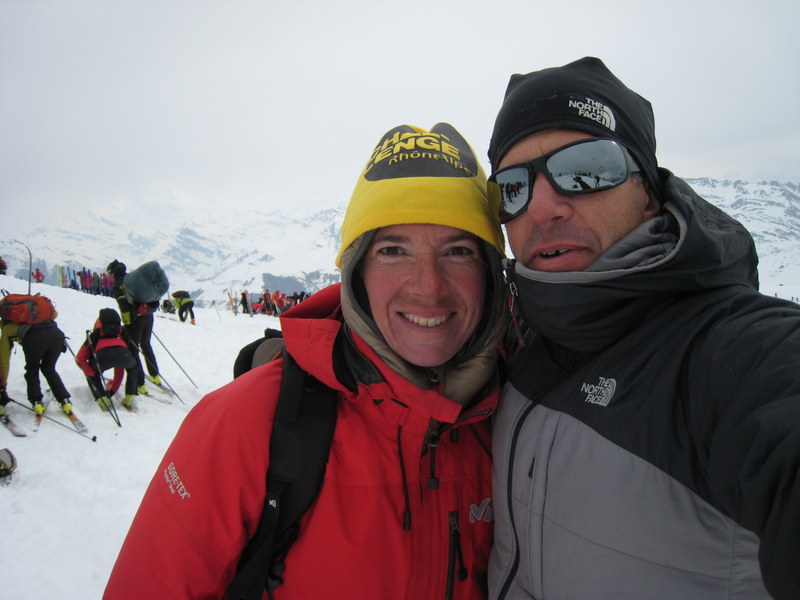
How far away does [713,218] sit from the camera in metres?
1.28

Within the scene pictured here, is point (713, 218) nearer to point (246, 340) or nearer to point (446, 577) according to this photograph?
point (446, 577)

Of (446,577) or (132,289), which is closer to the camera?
(446,577)

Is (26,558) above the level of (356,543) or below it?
below

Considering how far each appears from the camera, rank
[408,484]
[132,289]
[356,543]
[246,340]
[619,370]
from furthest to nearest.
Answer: [246,340] → [132,289] → [408,484] → [356,543] → [619,370]

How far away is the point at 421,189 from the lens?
1827 mm

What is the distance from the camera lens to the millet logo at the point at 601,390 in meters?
1.17

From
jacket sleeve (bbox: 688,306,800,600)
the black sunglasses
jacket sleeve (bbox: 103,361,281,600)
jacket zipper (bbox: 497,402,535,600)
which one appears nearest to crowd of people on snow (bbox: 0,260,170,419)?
jacket sleeve (bbox: 103,361,281,600)

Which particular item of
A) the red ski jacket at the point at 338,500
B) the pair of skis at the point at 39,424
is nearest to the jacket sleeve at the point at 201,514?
the red ski jacket at the point at 338,500

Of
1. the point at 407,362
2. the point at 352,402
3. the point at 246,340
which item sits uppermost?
the point at 407,362

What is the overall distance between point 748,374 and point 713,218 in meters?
0.60

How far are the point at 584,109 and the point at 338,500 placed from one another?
1.80 m

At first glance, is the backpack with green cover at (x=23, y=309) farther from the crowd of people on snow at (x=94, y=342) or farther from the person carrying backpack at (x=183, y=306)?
the person carrying backpack at (x=183, y=306)

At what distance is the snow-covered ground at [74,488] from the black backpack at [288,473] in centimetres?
41

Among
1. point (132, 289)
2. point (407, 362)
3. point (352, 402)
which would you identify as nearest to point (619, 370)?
point (407, 362)
